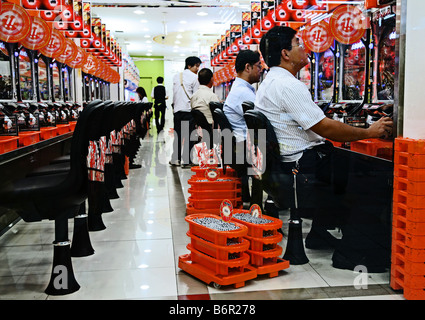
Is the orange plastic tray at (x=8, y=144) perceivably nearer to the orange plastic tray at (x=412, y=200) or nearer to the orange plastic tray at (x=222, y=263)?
the orange plastic tray at (x=222, y=263)

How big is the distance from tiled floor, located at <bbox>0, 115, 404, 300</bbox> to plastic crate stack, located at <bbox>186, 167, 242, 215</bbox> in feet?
0.64

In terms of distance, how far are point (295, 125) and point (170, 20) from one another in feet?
38.6

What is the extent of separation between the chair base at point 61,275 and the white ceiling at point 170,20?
8456 mm

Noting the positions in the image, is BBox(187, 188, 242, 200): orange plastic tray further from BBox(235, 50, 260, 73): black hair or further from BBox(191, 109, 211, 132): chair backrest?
BBox(191, 109, 211, 132): chair backrest

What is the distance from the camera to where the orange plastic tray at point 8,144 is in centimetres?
265

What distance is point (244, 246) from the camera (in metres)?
2.38

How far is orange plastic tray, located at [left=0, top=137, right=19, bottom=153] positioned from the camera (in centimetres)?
265

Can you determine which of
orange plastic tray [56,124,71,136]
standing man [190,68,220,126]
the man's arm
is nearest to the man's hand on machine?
the man's arm

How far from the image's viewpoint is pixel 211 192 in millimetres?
3691

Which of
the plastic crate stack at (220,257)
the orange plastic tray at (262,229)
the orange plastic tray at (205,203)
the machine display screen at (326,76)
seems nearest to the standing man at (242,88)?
the orange plastic tray at (205,203)

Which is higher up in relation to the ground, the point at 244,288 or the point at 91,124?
the point at 91,124
